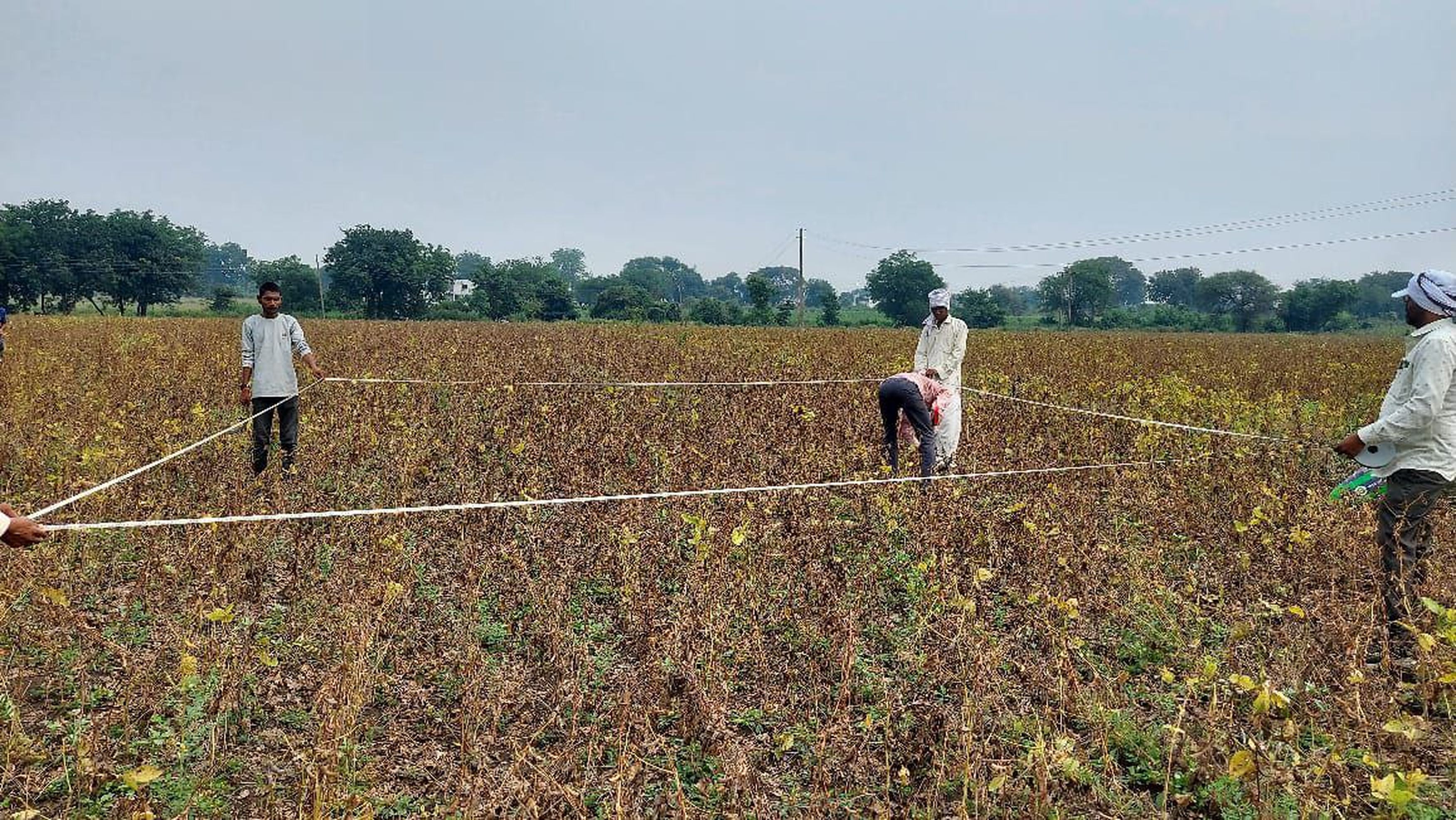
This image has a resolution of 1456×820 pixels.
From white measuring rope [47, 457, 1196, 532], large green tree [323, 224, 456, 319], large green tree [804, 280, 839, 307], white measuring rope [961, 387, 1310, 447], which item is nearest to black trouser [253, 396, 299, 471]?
white measuring rope [47, 457, 1196, 532]

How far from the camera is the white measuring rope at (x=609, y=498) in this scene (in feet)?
12.0

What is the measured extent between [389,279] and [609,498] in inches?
2477

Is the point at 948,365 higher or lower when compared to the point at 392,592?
higher

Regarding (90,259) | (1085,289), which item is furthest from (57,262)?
(1085,289)

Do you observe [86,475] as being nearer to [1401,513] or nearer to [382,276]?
[1401,513]

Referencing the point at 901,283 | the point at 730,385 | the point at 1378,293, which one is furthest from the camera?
the point at 1378,293

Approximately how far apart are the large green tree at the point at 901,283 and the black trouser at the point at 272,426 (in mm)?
67630

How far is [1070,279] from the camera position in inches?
2694

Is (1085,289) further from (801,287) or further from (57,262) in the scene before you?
(57,262)

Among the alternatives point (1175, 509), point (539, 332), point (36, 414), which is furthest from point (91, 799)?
point (539, 332)

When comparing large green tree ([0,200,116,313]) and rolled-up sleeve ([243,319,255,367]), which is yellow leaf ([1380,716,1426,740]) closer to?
rolled-up sleeve ([243,319,255,367])

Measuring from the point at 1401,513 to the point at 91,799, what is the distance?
501 cm

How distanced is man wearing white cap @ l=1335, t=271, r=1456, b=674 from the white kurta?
2912mm

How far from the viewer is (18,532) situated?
8.75 ft
